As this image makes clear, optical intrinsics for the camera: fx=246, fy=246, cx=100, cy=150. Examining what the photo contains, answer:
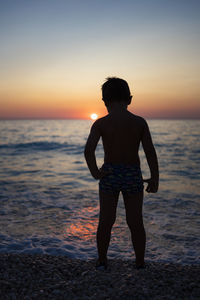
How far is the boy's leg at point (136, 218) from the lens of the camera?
2.70 metres

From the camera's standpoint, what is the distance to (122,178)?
2635 mm

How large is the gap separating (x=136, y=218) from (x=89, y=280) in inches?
32.1

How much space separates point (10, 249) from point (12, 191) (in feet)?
13.9

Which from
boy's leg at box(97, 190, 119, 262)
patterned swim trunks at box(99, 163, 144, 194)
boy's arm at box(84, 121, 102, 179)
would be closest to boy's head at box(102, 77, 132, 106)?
boy's arm at box(84, 121, 102, 179)

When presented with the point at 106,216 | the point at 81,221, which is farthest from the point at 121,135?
the point at 81,221

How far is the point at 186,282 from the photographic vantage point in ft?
8.44

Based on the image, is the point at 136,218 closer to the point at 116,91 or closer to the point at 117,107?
the point at 117,107

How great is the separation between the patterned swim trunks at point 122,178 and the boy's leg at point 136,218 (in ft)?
0.29

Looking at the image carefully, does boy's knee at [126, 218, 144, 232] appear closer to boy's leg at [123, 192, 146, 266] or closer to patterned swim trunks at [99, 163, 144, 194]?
boy's leg at [123, 192, 146, 266]

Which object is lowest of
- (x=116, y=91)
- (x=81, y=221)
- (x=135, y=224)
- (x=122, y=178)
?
(x=81, y=221)

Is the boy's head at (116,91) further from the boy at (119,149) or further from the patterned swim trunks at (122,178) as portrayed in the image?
the patterned swim trunks at (122,178)

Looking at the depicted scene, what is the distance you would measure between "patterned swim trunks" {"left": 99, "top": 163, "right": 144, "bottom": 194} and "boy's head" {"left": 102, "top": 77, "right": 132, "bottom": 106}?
0.71 meters

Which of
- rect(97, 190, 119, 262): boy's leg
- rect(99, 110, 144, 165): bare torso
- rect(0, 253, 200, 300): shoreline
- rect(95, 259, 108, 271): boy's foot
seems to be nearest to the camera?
rect(0, 253, 200, 300): shoreline

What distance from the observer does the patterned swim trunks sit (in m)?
2.63
